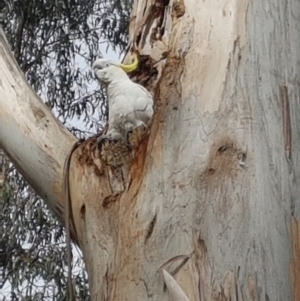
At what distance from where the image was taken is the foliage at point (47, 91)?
365cm

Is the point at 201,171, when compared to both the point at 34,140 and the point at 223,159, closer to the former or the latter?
the point at 223,159

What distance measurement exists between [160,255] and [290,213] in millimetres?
239

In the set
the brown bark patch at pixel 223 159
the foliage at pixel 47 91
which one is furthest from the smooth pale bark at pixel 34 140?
the foliage at pixel 47 91

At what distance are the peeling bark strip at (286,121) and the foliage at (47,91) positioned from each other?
A: 2404 mm

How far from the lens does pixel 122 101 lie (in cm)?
141

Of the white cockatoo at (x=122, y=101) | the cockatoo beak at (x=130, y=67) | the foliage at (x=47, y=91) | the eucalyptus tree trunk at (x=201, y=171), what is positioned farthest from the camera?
the foliage at (x=47, y=91)

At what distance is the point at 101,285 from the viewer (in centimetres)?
130

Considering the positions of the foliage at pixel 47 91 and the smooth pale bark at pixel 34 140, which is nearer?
the smooth pale bark at pixel 34 140

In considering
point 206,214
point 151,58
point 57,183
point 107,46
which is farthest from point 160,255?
point 107,46

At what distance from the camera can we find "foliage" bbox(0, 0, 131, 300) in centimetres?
365

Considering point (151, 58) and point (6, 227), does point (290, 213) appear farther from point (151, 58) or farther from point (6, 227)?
point (6, 227)

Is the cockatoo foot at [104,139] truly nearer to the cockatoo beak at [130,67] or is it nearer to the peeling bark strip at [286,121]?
the cockatoo beak at [130,67]

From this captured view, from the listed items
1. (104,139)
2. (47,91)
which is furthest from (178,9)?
(47,91)

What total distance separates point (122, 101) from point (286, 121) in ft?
1.03
